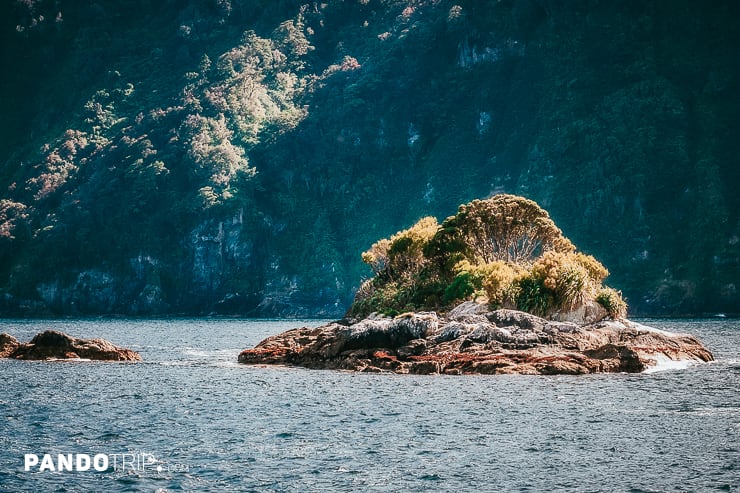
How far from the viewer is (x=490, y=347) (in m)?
66.2

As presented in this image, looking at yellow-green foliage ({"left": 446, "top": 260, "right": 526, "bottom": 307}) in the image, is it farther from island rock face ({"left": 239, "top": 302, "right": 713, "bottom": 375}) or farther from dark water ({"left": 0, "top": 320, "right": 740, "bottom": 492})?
dark water ({"left": 0, "top": 320, "right": 740, "bottom": 492})

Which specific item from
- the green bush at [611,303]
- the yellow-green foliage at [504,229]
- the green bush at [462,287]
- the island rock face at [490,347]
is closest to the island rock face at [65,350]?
the island rock face at [490,347]

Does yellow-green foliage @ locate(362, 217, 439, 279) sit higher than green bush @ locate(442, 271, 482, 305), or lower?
higher

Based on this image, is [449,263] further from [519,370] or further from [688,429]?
[688,429]

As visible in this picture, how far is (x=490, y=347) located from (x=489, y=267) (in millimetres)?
15372

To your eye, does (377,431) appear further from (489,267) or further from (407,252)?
(407,252)

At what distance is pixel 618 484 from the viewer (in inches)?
1222

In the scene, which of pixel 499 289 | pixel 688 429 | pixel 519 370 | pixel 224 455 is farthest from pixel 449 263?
pixel 224 455

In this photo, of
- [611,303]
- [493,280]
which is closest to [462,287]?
[493,280]

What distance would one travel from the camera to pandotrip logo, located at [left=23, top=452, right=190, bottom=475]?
3294cm

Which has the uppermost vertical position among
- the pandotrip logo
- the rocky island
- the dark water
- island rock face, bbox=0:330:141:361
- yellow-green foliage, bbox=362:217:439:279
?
yellow-green foliage, bbox=362:217:439:279

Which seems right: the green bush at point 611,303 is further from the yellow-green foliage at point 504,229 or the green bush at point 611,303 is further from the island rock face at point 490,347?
the yellow-green foliage at point 504,229

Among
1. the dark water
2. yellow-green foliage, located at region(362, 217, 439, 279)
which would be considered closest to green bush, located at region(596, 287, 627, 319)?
the dark water

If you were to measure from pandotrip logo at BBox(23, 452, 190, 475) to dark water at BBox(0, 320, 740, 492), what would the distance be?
0.56ft
